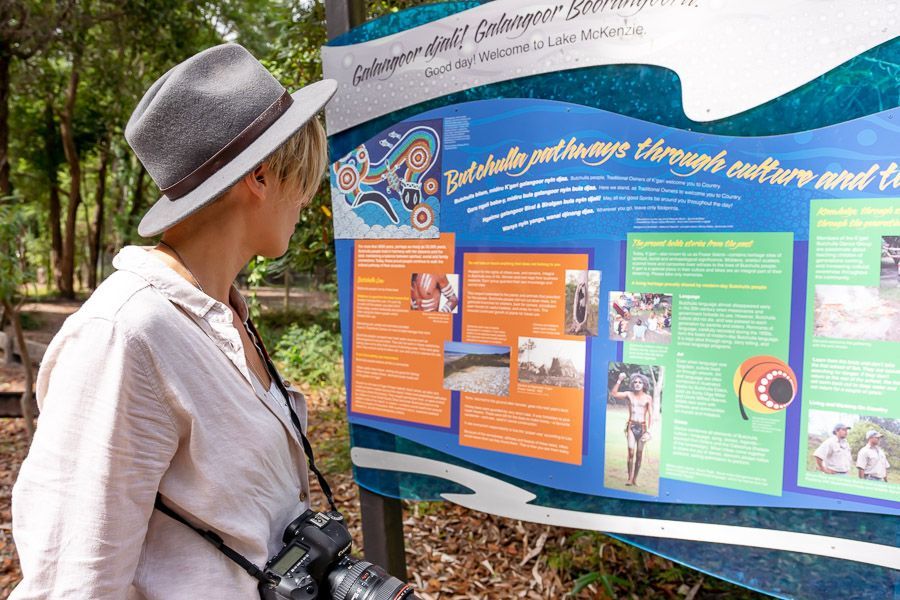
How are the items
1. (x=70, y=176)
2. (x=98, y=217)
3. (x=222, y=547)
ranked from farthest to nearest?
(x=98, y=217) < (x=70, y=176) < (x=222, y=547)

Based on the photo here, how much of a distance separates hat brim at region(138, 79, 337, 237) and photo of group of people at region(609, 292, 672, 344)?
1114 millimetres

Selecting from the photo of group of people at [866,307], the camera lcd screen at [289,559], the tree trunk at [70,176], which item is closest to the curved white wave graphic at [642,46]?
the photo of group of people at [866,307]

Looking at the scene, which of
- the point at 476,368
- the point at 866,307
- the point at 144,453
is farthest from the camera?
the point at 476,368

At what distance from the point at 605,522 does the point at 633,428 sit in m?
0.32

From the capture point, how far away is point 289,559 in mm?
1314

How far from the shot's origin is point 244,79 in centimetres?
140

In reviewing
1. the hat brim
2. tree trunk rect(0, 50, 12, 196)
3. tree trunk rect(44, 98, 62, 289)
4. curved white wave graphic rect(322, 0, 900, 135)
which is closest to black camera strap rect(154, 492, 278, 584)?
the hat brim

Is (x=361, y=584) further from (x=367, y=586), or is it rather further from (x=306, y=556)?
(x=306, y=556)

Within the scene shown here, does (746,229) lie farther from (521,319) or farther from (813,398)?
(521,319)

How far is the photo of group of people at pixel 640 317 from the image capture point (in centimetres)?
203

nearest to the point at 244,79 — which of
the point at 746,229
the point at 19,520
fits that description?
the point at 19,520

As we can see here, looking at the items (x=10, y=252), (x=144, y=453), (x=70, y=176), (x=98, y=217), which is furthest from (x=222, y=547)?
(x=98, y=217)

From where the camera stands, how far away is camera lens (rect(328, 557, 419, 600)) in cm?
137

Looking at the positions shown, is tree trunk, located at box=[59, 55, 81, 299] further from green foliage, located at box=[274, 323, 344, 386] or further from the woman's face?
the woman's face
